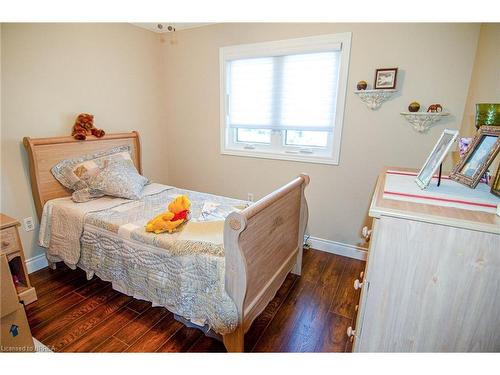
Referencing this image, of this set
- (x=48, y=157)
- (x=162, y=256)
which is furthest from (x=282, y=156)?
(x=48, y=157)

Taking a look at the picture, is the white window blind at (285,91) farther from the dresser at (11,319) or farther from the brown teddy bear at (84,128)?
the dresser at (11,319)

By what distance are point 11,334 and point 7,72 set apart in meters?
1.92

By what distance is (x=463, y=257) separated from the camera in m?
0.82

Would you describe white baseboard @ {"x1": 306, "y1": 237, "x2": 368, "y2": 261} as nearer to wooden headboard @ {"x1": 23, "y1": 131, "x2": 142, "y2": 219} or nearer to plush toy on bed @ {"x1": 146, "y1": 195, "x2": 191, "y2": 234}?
plush toy on bed @ {"x1": 146, "y1": 195, "x2": 191, "y2": 234}

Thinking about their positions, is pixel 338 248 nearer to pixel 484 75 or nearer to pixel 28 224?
pixel 484 75

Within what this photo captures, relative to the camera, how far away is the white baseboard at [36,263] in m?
2.28

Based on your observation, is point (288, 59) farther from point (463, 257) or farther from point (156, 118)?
point (463, 257)

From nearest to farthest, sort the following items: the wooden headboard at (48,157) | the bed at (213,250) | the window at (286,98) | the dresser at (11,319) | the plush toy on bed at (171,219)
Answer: the dresser at (11,319), the bed at (213,250), the plush toy on bed at (171,219), the wooden headboard at (48,157), the window at (286,98)

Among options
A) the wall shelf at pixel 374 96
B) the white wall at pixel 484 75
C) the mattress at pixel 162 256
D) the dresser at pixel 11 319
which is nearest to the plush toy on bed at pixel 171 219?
the mattress at pixel 162 256

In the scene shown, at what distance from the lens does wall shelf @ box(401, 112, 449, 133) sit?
1995mm

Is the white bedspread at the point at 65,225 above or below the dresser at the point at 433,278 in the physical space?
below

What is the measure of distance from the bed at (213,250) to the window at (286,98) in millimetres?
800

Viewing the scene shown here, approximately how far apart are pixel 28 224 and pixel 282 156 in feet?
8.03
